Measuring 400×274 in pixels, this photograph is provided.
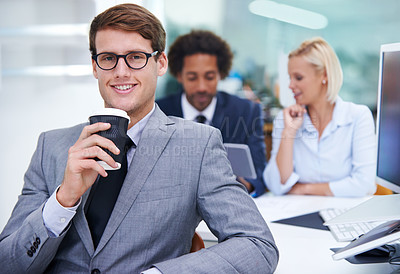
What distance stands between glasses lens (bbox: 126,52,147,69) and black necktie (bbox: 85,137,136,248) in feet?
1.11

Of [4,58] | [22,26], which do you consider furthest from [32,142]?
[22,26]

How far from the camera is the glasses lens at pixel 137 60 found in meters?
1.43

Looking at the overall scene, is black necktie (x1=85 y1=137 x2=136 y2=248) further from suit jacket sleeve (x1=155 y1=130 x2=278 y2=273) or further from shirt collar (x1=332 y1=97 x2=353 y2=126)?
shirt collar (x1=332 y1=97 x2=353 y2=126)

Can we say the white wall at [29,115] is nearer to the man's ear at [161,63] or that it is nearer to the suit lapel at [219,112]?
the suit lapel at [219,112]

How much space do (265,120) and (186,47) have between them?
0.80m

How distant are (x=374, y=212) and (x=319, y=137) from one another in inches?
66.8

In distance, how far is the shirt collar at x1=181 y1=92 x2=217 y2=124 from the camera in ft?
10.4

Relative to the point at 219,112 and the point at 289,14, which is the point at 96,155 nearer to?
the point at 219,112

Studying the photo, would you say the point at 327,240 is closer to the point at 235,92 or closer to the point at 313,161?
the point at 313,161

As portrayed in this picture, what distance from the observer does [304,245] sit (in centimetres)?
148

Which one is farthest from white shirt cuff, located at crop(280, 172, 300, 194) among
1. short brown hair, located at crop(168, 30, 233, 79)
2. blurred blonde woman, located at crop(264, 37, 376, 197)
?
short brown hair, located at crop(168, 30, 233, 79)

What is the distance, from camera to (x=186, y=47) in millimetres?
3150

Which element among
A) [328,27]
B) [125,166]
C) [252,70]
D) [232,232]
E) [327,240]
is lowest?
[327,240]

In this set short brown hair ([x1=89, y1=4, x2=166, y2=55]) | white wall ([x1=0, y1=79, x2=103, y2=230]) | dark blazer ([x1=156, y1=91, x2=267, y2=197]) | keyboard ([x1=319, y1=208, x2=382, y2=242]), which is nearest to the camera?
short brown hair ([x1=89, y1=4, x2=166, y2=55])
